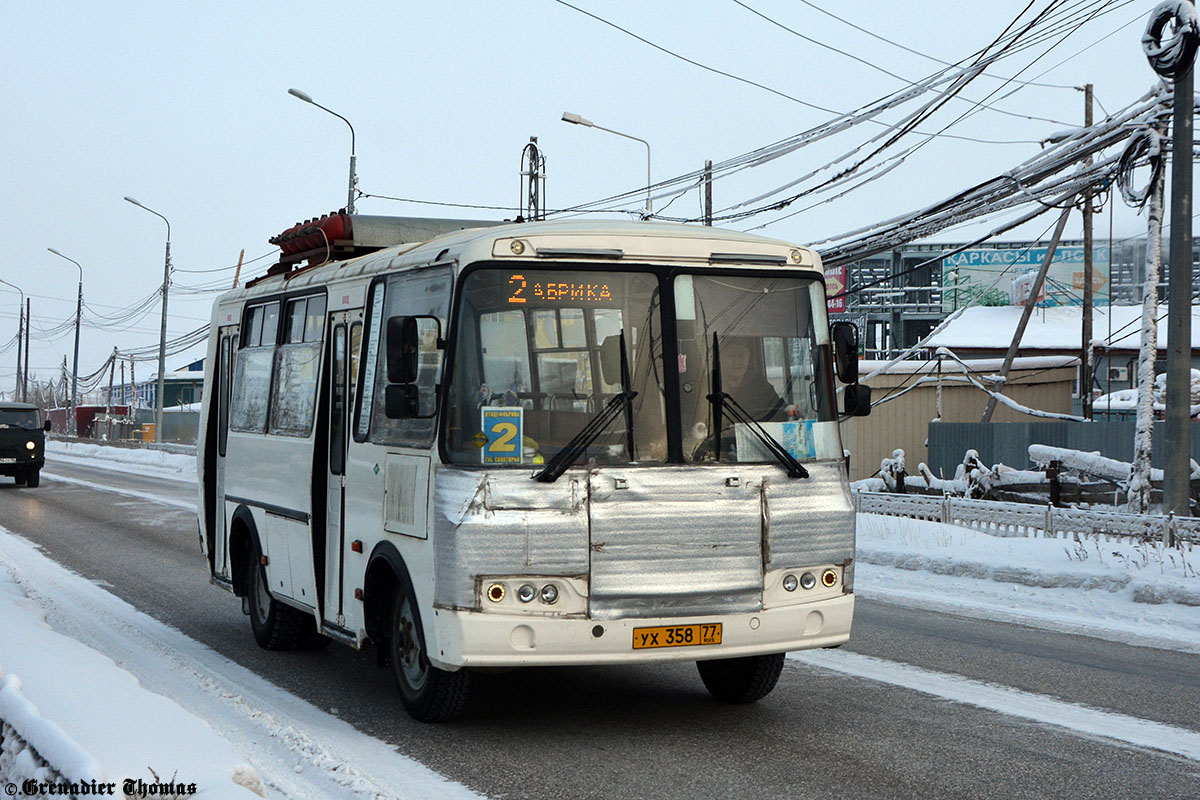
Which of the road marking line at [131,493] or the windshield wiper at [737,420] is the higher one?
the windshield wiper at [737,420]

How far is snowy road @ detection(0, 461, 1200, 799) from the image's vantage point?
19.8ft

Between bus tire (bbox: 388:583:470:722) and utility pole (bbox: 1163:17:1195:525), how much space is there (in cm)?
1032

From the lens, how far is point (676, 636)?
22.1 feet

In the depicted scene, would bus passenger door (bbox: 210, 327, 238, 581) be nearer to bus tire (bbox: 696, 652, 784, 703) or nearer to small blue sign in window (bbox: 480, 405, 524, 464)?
bus tire (bbox: 696, 652, 784, 703)

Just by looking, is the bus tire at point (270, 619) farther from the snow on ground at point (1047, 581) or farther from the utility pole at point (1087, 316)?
the utility pole at point (1087, 316)

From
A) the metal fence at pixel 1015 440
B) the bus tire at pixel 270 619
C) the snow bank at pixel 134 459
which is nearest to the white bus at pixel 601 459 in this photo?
the bus tire at pixel 270 619

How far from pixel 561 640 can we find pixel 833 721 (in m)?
1.73

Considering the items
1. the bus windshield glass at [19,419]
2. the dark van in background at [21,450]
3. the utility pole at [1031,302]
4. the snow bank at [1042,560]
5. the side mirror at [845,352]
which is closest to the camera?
the side mirror at [845,352]

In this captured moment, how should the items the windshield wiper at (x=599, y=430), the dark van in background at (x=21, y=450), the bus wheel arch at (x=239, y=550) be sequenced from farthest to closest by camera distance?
1. the dark van in background at (x=21, y=450)
2. the bus wheel arch at (x=239, y=550)
3. the windshield wiper at (x=599, y=430)

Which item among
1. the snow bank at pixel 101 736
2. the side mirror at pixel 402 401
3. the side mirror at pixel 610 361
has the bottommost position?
the snow bank at pixel 101 736

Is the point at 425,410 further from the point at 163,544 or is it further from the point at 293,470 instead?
the point at 163,544

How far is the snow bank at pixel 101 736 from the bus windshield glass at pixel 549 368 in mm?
1932

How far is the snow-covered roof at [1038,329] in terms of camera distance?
64.6 meters

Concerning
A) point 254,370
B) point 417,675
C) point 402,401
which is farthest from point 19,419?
point 402,401
